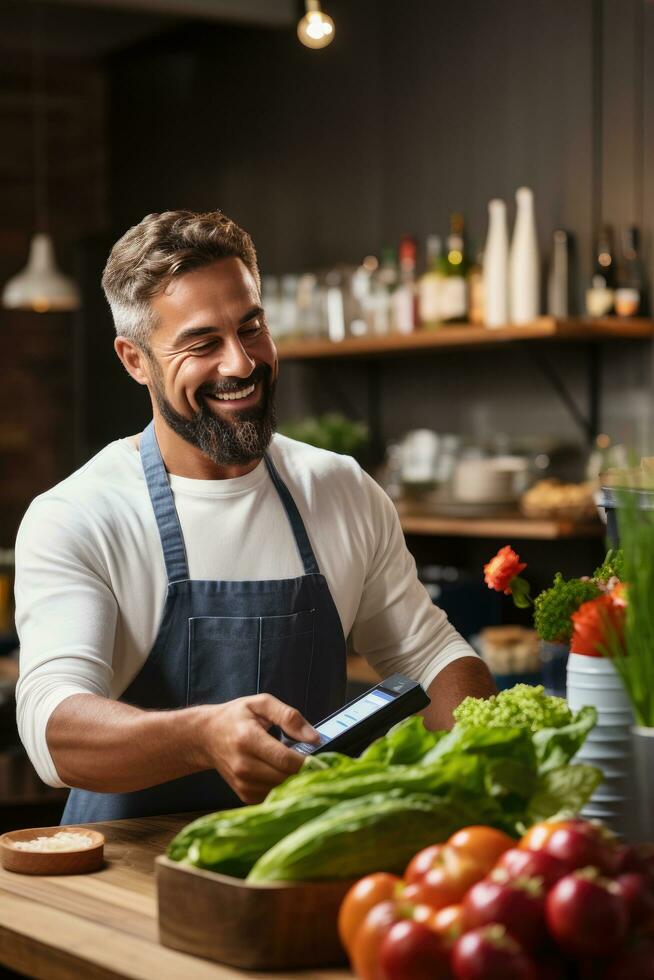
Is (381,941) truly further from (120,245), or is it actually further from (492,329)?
(492,329)

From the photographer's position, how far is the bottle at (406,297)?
4906 millimetres

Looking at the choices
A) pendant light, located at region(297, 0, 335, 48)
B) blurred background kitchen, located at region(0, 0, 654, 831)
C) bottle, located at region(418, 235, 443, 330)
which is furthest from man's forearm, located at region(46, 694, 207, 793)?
bottle, located at region(418, 235, 443, 330)

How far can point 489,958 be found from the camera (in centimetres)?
104

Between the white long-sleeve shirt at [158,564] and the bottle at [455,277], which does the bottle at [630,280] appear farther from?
the white long-sleeve shirt at [158,564]

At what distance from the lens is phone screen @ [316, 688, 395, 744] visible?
1.66m

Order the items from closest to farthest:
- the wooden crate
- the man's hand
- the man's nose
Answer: the wooden crate < the man's hand < the man's nose

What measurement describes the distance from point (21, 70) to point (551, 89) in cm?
358

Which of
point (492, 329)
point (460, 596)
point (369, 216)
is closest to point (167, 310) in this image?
point (492, 329)

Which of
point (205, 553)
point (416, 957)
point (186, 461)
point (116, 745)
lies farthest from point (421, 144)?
point (416, 957)

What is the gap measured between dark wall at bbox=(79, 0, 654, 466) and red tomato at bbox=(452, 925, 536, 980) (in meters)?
3.47

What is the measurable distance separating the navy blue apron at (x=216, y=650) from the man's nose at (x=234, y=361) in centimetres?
18

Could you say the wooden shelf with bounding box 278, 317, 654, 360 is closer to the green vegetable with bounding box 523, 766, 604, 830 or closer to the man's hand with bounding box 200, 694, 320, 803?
the man's hand with bounding box 200, 694, 320, 803

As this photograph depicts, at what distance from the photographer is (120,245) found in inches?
87.4

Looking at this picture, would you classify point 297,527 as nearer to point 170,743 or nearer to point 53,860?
point 170,743
